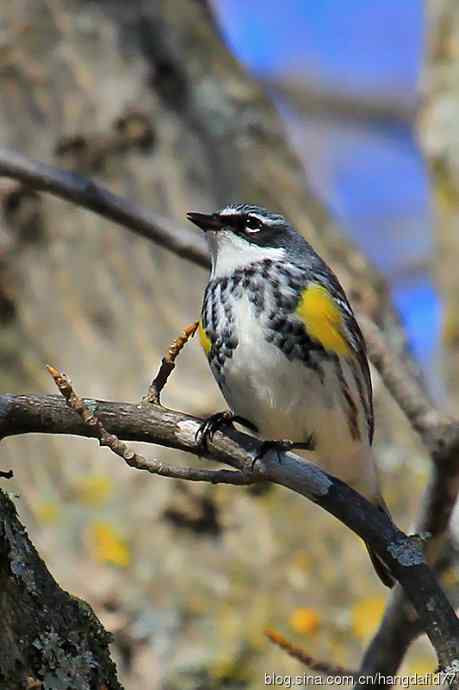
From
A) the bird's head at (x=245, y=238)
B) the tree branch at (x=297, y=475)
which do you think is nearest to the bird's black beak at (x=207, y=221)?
the bird's head at (x=245, y=238)

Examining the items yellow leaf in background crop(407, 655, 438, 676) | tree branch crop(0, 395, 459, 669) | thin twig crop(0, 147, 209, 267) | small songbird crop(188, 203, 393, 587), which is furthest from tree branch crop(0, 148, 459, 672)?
yellow leaf in background crop(407, 655, 438, 676)

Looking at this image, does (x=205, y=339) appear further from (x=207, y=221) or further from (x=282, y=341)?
(x=207, y=221)

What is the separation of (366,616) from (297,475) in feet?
7.20

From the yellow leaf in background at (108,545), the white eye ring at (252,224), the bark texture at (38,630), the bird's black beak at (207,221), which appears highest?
the white eye ring at (252,224)

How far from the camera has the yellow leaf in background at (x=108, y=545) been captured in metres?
4.51

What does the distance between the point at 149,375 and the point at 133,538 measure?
760 millimetres

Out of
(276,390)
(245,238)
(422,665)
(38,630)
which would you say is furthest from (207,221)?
(38,630)

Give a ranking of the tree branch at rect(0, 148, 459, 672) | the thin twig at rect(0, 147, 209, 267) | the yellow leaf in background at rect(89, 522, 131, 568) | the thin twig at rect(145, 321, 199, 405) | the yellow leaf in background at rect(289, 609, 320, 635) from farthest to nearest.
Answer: the yellow leaf in background at rect(89, 522, 131, 568) < the yellow leaf in background at rect(289, 609, 320, 635) < the thin twig at rect(0, 147, 209, 267) < the tree branch at rect(0, 148, 459, 672) < the thin twig at rect(145, 321, 199, 405)

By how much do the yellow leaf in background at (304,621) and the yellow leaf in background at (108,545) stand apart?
2.33ft

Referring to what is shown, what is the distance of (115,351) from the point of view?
5047 mm

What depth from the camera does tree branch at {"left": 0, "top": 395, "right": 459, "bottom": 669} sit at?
2191mm

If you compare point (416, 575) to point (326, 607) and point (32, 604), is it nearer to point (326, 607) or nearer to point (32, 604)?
point (32, 604)

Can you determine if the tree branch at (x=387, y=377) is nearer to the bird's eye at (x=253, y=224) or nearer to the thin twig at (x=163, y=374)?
the bird's eye at (x=253, y=224)

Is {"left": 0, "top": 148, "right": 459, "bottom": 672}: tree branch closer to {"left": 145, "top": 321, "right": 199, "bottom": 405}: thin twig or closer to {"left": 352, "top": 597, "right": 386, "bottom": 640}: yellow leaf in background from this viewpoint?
{"left": 145, "top": 321, "right": 199, "bottom": 405}: thin twig
